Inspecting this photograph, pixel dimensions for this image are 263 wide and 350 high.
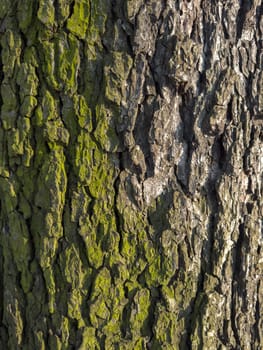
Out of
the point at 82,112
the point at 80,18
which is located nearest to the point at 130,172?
the point at 82,112

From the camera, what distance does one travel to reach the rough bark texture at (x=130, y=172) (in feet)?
5.24

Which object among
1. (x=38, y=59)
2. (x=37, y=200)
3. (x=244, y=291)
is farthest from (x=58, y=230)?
(x=244, y=291)

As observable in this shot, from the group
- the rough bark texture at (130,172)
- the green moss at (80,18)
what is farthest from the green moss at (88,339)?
the green moss at (80,18)

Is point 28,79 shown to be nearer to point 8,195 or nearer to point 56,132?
point 56,132

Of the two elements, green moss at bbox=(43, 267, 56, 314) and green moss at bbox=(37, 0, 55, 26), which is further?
green moss at bbox=(43, 267, 56, 314)

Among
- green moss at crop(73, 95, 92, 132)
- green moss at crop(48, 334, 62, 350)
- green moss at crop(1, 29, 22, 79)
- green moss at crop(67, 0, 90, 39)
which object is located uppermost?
green moss at crop(67, 0, 90, 39)

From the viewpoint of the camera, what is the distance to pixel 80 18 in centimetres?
159

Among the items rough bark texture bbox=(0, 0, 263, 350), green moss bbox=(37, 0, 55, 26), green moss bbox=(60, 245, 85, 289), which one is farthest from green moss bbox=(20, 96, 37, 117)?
green moss bbox=(60, 245, 85, 289)

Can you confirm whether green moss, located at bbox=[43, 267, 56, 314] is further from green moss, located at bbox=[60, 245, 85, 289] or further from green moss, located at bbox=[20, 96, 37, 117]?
green moss, located at bbox=[20, 96, 37, 117]

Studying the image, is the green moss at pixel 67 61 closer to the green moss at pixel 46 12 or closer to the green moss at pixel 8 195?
the green moss at pixel 46 12

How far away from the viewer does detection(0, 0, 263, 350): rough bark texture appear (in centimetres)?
160

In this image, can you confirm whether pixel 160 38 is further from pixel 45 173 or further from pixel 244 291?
pixel 244 291

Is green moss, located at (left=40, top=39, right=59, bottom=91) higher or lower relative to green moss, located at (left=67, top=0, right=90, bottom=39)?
lower

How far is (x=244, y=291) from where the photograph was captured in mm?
1752
